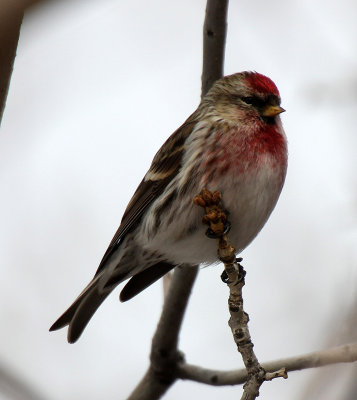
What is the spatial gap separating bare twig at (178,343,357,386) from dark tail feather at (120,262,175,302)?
573 mm

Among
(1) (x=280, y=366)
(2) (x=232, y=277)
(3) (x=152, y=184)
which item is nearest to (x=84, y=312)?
(3) (x=152, y=184)

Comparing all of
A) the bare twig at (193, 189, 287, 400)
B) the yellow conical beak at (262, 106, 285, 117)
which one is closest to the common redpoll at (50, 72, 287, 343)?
the yellow conical beak at (262, 106, 285, 117)

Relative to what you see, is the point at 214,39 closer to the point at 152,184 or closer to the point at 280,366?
the point at 152,184

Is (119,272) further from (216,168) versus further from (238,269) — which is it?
(238,269)

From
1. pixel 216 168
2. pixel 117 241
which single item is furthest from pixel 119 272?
pixel 216 168

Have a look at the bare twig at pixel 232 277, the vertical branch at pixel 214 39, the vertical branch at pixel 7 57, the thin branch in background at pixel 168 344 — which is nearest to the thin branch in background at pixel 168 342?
the thin branch in background at pixel 168 344

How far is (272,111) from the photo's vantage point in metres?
4.37

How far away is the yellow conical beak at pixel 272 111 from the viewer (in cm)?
434

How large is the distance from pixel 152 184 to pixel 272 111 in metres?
0.92

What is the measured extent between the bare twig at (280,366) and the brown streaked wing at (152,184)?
0.90 metres

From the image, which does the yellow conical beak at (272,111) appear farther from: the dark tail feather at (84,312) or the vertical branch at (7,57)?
the vertical branch at (7,57)

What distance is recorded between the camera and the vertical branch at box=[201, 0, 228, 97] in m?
3.92

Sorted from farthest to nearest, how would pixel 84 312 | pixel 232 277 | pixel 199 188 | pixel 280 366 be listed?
1. pixel 84 312
2. pixel 199 188
3. pixel 280 366
4. pixel 232 277

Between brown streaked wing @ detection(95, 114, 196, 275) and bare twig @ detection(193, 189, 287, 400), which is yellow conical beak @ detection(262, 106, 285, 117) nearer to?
brown streaked wing @ detection(95, 114, 196, 275)
